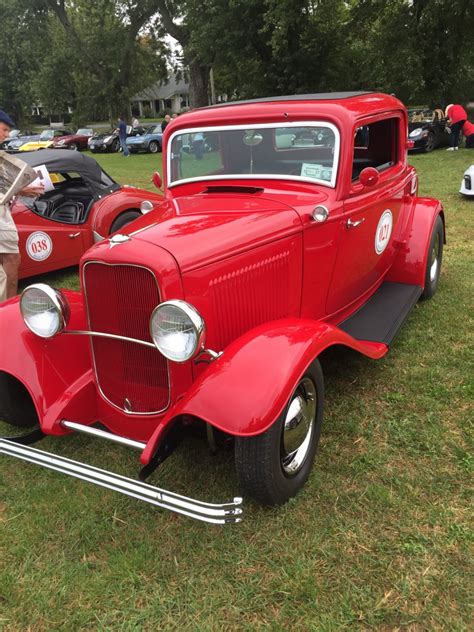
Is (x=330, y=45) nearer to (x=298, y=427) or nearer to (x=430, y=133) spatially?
(x=430, y=133)

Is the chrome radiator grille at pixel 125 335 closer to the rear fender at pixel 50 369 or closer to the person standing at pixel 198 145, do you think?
the rear fender at pixel 50 369

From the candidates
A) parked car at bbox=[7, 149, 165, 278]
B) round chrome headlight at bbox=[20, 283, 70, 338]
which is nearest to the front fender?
round chrome headlight at bbox=[20, 283, 70, 338]

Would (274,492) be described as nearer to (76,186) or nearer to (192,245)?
(192,245)

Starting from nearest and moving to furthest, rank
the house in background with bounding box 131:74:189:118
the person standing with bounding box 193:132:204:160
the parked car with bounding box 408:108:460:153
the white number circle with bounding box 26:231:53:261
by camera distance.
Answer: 1. the person standing with bounding box 193:132:204:160
2. the white number circle with bounding box 26:231:53:261
3. the parked car with bounding box 408:108:460:153
4. the house in background with bounding box 131:74:189:118

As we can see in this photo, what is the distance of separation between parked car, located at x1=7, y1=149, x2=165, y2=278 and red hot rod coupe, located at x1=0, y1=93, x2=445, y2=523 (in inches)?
106

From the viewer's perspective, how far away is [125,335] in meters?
2.55

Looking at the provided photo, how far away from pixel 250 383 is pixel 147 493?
62 centimetres

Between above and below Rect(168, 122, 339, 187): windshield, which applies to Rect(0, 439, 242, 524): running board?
below

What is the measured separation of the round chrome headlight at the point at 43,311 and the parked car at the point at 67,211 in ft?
11.4

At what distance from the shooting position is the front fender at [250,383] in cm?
212

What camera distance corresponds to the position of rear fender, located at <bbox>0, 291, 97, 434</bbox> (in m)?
2.70

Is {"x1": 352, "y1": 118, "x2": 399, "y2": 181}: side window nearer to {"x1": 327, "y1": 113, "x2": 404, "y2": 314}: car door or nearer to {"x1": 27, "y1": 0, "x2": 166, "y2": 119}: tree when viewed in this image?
{"x1": 327, "y1": 113, "x2": 404, "y2": 314}: car door

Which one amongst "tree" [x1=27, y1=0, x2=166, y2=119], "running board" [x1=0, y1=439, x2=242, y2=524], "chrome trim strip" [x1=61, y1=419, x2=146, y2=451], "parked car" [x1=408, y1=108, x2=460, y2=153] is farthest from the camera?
"tree" [x1=27, y1=0, x2=166, y2=119]

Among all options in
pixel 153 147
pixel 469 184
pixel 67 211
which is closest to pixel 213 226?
pixel 67 211
